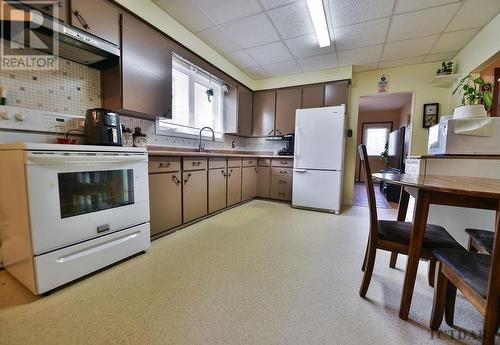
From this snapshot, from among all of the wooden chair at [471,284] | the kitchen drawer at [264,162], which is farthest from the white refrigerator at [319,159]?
the wooden chair at [471,284]

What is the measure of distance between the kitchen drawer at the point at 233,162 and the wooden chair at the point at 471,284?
2.55 metres

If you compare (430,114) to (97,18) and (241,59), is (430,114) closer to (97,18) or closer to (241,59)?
(241,59)

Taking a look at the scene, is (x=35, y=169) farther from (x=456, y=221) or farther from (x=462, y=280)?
(x=456, y=221)

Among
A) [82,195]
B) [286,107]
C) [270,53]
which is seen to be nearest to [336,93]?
[286,107]

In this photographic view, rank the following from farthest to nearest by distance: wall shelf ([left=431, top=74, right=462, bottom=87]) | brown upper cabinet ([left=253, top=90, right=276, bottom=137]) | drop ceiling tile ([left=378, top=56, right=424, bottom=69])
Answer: brown upper cabinet ([left=253, top=90, right=276, bottom=137]) → drop ceiling tile ([left=378, top=56, right=424, bottom=69]) → wall shelf ([left=431, top=74, right=462, bottom=87])

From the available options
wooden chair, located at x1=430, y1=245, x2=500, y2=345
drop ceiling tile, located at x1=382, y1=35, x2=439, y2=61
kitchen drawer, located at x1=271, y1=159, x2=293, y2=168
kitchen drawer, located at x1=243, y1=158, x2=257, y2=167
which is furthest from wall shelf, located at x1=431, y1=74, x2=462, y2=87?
wooden chair, located at x1=430, y1=245, x2=500, y2=345

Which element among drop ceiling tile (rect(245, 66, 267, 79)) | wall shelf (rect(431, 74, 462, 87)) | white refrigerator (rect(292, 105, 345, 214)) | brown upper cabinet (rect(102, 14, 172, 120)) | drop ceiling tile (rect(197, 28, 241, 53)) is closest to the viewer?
brown upper cabinet (rect(102, 14, 172, 120))

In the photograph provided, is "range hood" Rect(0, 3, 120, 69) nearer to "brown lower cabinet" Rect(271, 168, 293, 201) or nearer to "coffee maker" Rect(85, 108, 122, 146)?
"coffee maker" Rect(85, 108, 122, 146)

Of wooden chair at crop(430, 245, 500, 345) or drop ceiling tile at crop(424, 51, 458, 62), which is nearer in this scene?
wooden chair at crop(430, 245, 500, 345)

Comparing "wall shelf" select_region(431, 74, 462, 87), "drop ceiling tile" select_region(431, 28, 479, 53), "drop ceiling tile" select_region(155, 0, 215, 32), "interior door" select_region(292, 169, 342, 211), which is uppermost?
"drop ceiling tile" select_region(155, 0, 215, 32)

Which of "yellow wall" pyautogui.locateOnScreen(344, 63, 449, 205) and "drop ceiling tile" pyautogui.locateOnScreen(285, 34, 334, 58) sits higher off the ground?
"drop ceiling tile" pyautogui.locateOnScreen(285, 34, 334, 58)

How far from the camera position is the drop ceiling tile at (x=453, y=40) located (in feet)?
8.43

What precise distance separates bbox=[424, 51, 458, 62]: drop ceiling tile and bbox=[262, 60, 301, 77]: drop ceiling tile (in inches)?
76.6

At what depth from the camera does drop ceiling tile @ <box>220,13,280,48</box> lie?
8.09ft
